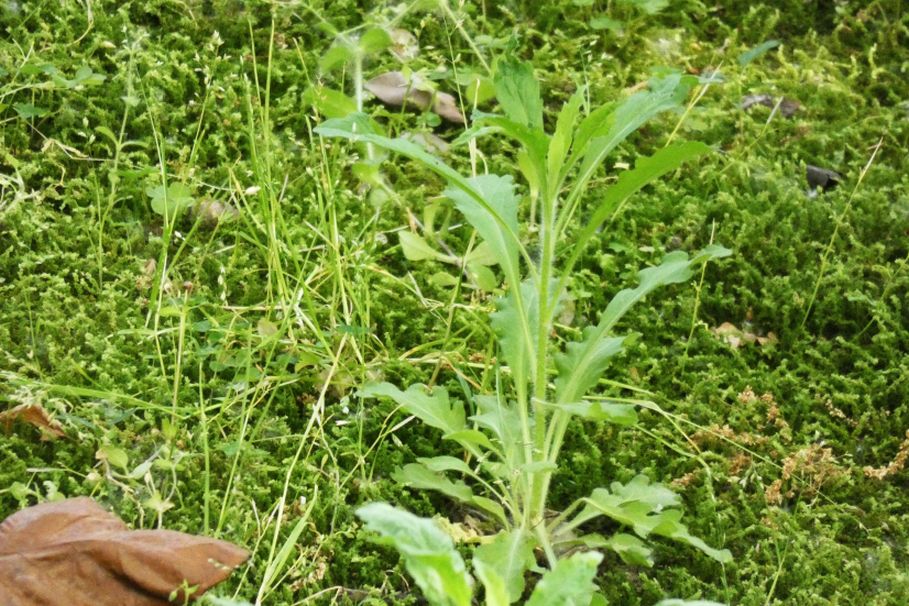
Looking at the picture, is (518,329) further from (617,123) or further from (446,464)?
(617,123)

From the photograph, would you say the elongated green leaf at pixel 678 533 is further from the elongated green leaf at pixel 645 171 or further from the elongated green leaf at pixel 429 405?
the elongated green leaf at pixel 645 171

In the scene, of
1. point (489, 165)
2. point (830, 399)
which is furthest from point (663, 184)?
point (830, 399)

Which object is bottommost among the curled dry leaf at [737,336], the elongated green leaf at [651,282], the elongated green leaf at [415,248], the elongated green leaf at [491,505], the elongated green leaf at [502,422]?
the curled dry leaf at [737,336]

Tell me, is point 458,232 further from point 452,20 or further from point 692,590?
point 692,590

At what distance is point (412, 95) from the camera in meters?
3.41

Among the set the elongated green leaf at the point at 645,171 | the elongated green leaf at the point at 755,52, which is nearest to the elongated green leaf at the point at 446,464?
the elongated green leaf at the point at 645,171

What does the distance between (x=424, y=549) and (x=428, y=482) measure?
915mm

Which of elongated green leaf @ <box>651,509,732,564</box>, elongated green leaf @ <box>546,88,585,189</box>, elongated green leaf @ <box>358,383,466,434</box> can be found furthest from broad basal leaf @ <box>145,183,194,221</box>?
elongated green leaf @ <box>651,509,732,564</box>

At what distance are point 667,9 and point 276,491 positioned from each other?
232 centimetres

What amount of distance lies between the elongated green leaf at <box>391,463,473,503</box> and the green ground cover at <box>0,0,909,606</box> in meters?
0.06

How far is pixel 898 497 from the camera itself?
2537mm

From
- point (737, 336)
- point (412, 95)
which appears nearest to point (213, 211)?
point (412, 95)

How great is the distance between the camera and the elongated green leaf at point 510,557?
2146 mm

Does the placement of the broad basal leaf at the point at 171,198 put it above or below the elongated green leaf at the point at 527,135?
below
